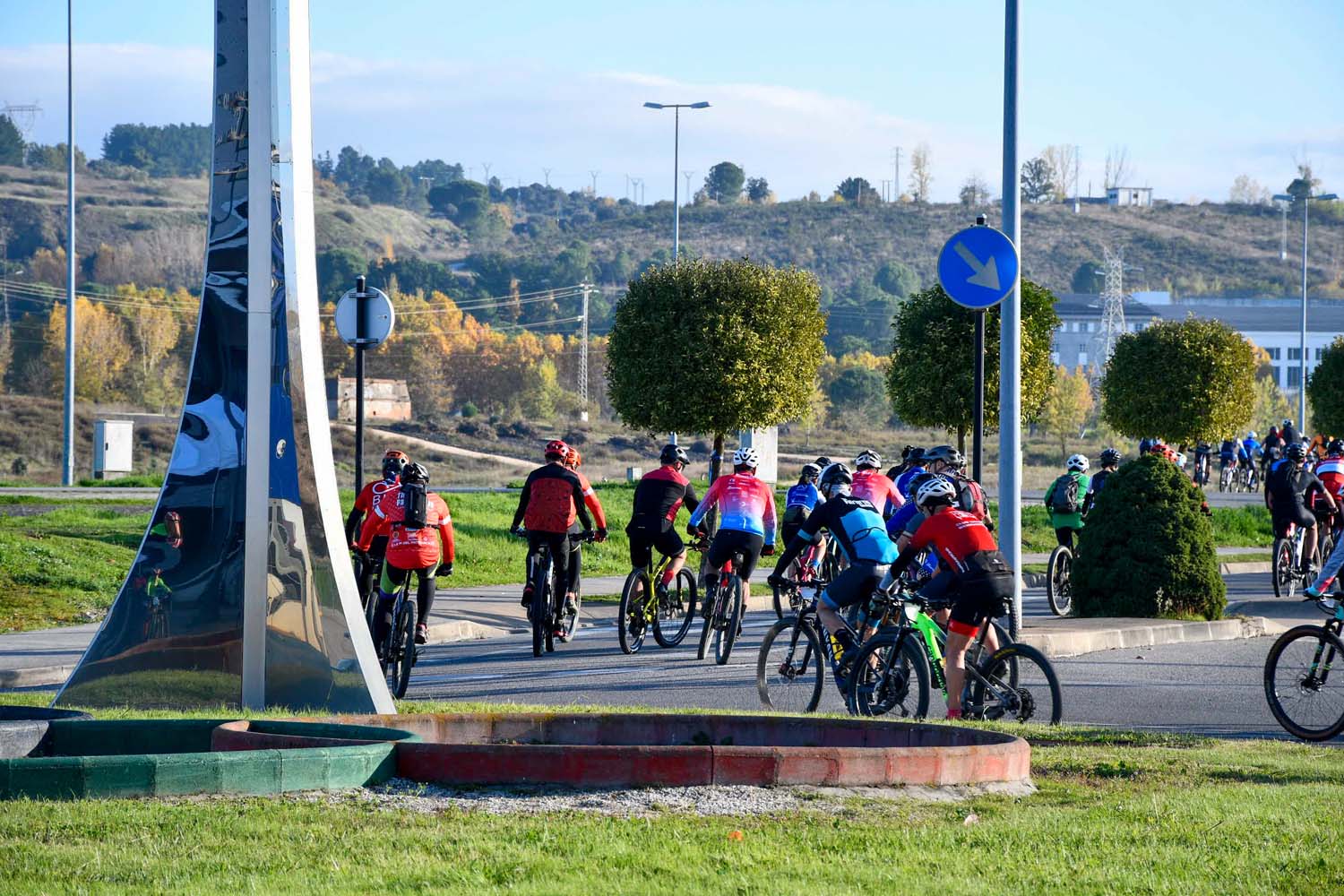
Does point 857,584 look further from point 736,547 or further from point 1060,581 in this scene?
point 1060,581

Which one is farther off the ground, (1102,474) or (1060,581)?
(1102,474)

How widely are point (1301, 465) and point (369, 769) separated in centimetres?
1665

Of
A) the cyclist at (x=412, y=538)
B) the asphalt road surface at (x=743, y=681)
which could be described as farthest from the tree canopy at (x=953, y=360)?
the cyclist at (x=412, y=538)

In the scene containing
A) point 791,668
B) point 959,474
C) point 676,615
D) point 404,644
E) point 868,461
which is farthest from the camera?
point 676,615

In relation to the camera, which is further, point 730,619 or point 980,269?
point 730,619

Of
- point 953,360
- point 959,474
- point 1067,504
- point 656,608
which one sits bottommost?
point 656,608

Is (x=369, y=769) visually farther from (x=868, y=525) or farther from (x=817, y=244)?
(x=817, y=244)

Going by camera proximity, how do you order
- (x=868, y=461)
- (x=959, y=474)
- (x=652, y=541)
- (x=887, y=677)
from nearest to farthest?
(x=887, y=677) → (x=868, y=461) → (x=959, y=474) → (x=652, y=541)

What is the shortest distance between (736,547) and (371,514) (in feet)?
10.2

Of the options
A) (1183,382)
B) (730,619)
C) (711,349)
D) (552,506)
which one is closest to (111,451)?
(711,349)

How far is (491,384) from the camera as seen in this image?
372 feet

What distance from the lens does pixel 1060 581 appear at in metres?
19.8

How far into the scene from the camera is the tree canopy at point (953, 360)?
1120 inches

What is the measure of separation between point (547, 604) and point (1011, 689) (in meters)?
5.91
